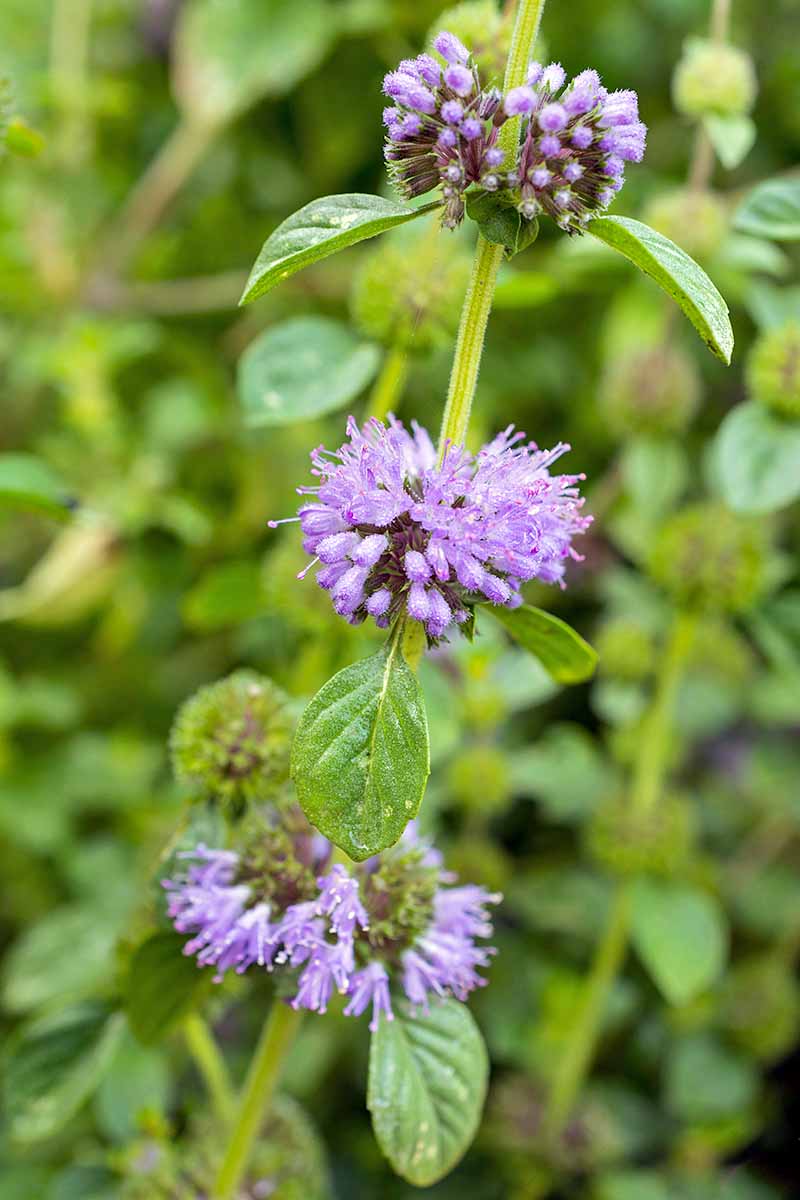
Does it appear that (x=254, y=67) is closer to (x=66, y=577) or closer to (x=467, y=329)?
(x=66, y=577)

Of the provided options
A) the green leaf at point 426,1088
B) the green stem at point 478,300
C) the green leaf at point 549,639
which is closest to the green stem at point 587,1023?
the green leaf at point 426,1088

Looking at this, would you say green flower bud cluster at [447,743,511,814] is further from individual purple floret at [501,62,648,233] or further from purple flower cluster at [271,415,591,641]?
individual purple floret at [501,62,648,233]

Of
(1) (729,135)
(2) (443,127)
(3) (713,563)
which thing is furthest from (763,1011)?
(2) (443,127)

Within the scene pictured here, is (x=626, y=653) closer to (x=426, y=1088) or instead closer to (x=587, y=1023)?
(x=587, y=1023)

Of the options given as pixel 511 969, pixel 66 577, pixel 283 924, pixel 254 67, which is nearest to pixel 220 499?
pixel 66 577

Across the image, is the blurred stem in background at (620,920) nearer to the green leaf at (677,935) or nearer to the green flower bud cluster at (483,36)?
the green leaf at (677,935)

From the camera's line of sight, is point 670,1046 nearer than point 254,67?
Yes
